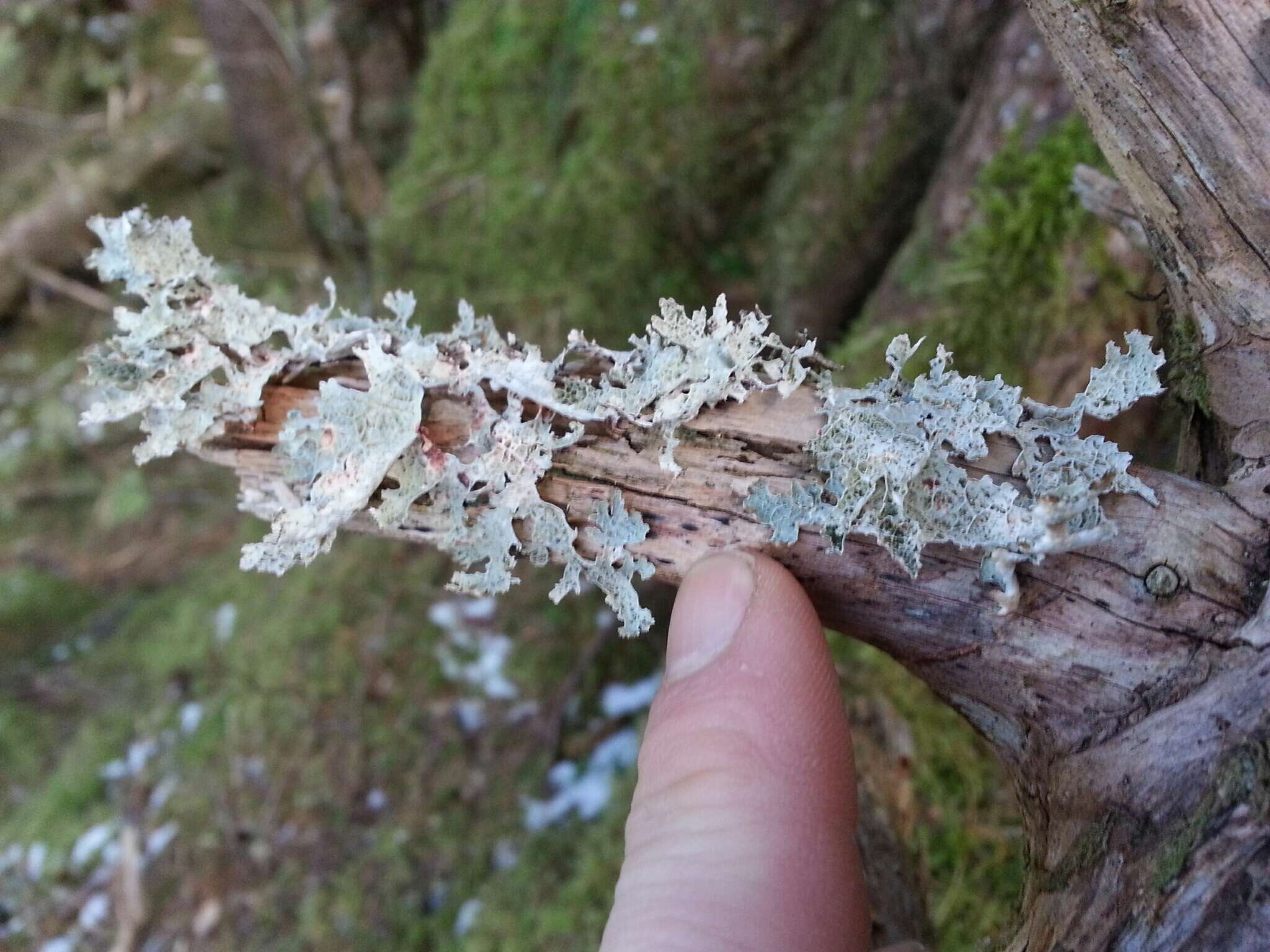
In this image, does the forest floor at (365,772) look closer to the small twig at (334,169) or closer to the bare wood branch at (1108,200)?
the bare wood branch at (1108,200)

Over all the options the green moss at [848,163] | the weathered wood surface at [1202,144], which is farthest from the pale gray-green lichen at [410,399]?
the green moss at [848,163]

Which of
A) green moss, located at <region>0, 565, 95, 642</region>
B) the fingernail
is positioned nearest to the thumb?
the fingernail

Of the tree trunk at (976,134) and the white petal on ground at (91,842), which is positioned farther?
the white petal on ground at (91,842)

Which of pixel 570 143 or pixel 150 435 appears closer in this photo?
pixel 150 435

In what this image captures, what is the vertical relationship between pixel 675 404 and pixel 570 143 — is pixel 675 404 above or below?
below

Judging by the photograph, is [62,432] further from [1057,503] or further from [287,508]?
[1057,503]

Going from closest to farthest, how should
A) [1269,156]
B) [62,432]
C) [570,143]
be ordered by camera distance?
[1269,156] < [570,143] < [62,432]

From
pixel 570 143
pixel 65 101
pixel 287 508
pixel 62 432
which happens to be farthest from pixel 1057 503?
pixel 65 101
